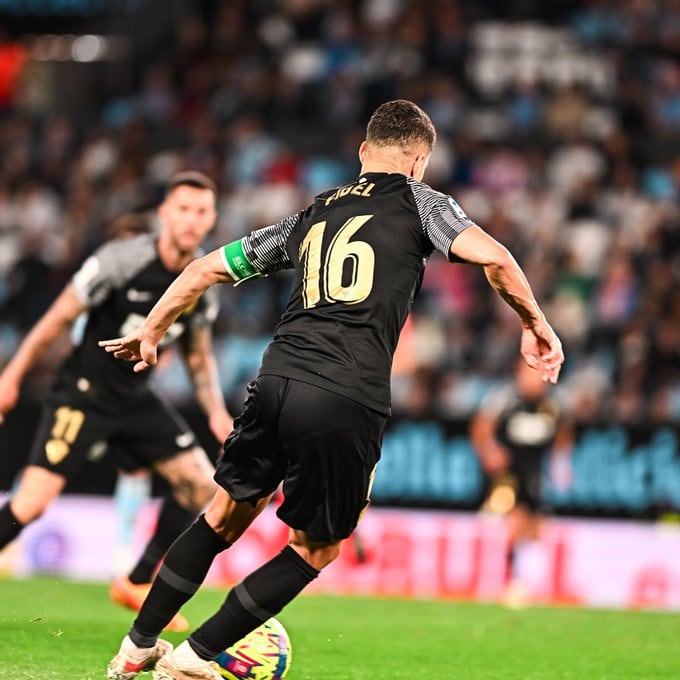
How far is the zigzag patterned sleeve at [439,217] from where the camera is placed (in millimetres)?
4969

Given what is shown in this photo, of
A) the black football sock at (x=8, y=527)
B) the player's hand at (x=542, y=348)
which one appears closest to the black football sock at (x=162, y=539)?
the black football sock at (x=8, y=527)

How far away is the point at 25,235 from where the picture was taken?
16469mm

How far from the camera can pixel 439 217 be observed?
5066 millimetres

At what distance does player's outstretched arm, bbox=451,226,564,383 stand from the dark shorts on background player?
139 inches

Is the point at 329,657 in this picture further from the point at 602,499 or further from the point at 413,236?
the point at 602,499

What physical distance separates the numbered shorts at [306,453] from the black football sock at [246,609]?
223mm

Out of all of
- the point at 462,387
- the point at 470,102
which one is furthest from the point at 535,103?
the point at 462,387

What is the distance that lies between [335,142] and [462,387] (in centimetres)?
430

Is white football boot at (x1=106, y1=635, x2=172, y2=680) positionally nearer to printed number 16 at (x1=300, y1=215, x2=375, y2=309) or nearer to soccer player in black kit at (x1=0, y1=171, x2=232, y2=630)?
printed number 16 at (x1=300, y1=215, x2=375, y2=309)

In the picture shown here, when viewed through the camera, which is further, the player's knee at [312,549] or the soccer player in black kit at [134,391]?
the soccer player in black kit at [134,391]

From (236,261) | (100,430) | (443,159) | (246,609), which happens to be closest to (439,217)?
(236,261)

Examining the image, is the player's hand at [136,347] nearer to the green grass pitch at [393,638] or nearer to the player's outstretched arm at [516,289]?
the player's outstretched arm at [516,289]

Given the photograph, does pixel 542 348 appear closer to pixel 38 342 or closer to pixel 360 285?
pixel 360 285

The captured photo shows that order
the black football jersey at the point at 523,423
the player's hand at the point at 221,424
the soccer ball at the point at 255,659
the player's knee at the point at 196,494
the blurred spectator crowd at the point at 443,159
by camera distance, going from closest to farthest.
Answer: the soccer ball at the point at 255,659, the player's hand at the point at 221,424, the player's knee at the point at 196,494, the black football jersey at the point at 523,423, the blurred spectator crowd at the point at 443,159
